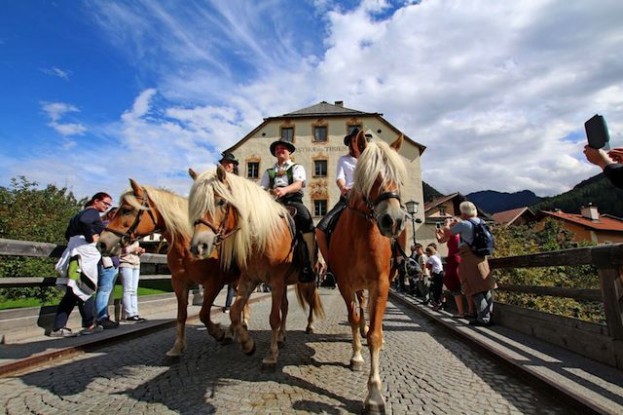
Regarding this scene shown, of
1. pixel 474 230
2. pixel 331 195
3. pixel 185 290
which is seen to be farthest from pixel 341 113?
pixel 185 290

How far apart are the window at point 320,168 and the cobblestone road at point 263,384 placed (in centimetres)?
2731

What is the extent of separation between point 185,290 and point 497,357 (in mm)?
4041

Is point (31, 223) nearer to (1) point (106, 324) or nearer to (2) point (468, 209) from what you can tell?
(1) point (106, 324)

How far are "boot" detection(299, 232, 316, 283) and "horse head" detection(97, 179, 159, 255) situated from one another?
2.13 meters

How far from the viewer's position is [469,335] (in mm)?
5094

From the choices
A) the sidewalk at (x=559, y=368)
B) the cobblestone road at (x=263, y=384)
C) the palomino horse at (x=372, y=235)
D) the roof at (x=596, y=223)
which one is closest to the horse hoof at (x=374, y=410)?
the palomino horse at (x=372, y=235)

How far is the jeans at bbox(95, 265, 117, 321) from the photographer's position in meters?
5.83

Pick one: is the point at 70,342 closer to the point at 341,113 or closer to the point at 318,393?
the point at 318,393

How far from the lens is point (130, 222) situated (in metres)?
4.40

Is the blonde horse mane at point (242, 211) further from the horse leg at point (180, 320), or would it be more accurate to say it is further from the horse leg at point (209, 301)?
the horse leg at point (180, 320)

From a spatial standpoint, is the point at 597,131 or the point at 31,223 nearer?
the point at 597,131

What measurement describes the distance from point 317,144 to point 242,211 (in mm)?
29331

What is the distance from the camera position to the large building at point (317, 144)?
3130cm

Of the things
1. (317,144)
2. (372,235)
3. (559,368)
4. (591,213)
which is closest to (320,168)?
(317,144)
